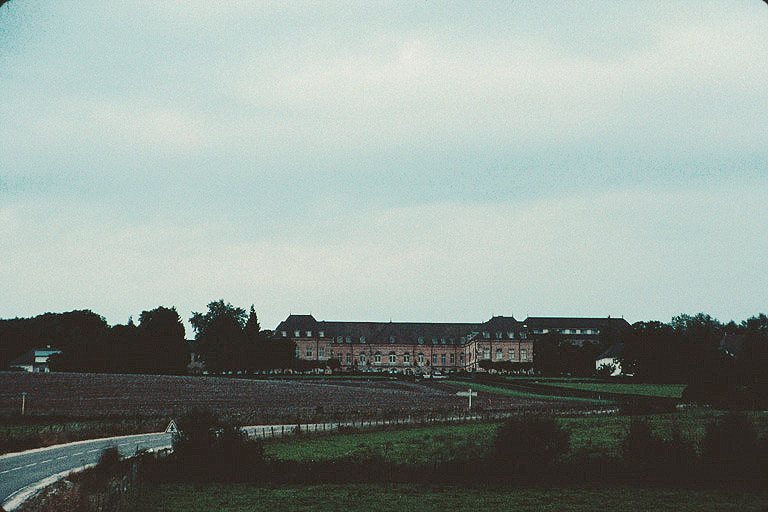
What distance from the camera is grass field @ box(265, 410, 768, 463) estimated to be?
38156mm

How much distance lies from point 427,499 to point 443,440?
16820mm

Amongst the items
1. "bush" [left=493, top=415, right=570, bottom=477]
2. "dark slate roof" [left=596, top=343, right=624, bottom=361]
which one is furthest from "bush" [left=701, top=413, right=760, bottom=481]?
"dark slate roof" [left=596, top=343, right=624, bottom=361]

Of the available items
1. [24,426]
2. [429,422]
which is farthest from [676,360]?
[24,426]

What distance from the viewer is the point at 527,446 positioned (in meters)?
33.7

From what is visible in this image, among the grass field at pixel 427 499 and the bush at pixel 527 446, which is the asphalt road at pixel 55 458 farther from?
the bush at pixel 527 446

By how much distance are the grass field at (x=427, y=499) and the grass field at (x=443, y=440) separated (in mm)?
5617

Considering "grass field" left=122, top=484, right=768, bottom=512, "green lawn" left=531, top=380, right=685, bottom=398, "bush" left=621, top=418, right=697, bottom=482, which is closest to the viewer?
"grass field" left=122, top=484, right=768, bottom=512

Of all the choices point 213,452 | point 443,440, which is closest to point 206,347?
point 443,440

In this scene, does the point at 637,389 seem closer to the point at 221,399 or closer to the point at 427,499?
the point at 221,399

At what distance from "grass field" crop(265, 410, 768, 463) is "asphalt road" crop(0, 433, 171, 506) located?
789cm

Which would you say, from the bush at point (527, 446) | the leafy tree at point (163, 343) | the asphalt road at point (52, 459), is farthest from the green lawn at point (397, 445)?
the leafy tree at point (163, 343)

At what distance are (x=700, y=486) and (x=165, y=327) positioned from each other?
12163 cm

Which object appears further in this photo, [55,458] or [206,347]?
[206,347]

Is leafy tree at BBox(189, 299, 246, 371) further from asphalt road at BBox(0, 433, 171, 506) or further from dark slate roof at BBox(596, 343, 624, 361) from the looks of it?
asphalt road at BBox(0, 433, 171, 506)
